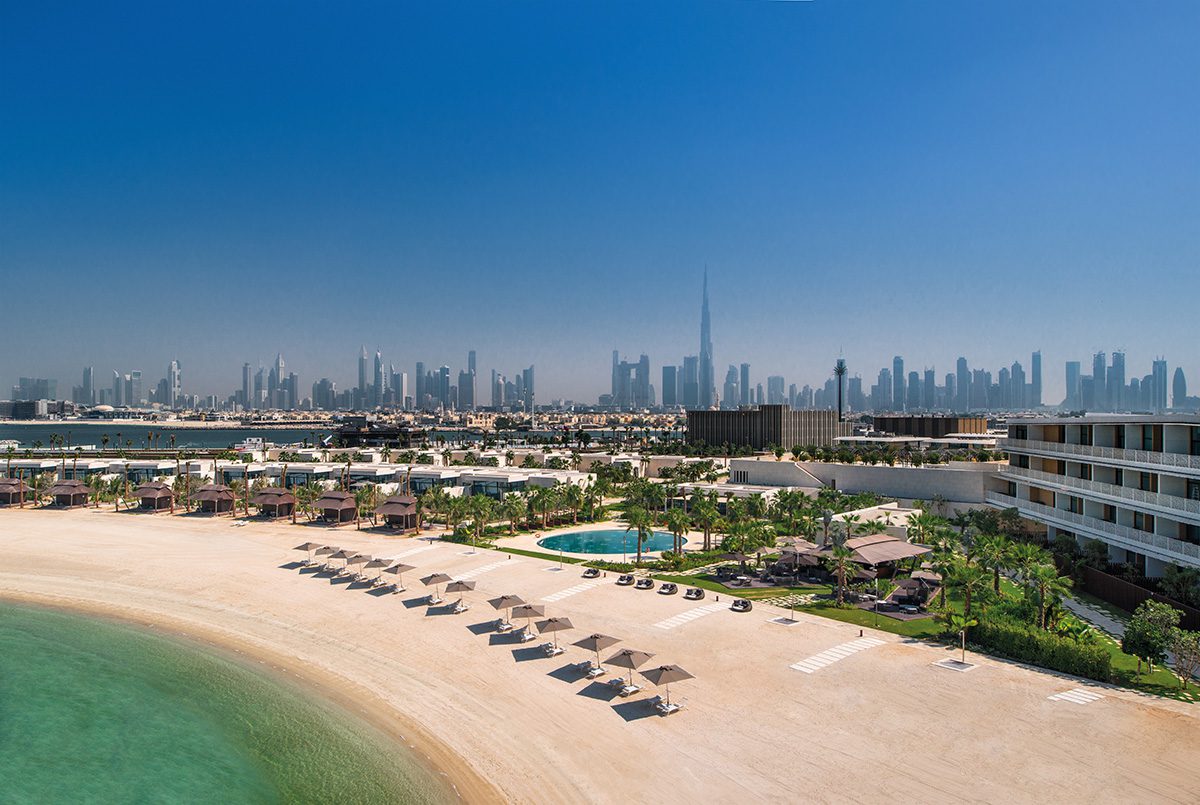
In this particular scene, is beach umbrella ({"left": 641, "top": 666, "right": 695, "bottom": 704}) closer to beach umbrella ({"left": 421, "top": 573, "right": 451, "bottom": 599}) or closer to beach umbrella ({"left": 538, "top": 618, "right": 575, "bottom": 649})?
beach umbrella ({"left": 538, "top": 618, "right": 575, "bottom": 649})

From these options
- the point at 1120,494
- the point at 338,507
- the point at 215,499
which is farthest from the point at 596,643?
the point at 215,499

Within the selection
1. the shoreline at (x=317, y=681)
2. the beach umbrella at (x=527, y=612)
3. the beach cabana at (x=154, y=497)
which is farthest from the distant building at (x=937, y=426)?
the shoreline at (x=317, y=681)

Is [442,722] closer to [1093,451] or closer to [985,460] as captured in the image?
[1093,451]

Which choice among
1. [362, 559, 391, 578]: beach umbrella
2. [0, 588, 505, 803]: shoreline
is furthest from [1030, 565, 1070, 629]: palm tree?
[362, 559, 391, 578]: beach umbrella

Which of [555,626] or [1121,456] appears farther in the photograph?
[1121,456]

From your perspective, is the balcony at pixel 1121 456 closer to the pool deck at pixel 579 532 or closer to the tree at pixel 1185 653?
the tree at pixel 1185 653

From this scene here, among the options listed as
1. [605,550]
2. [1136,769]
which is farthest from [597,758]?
[605,550]

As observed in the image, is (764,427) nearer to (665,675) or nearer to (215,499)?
(215,499)
